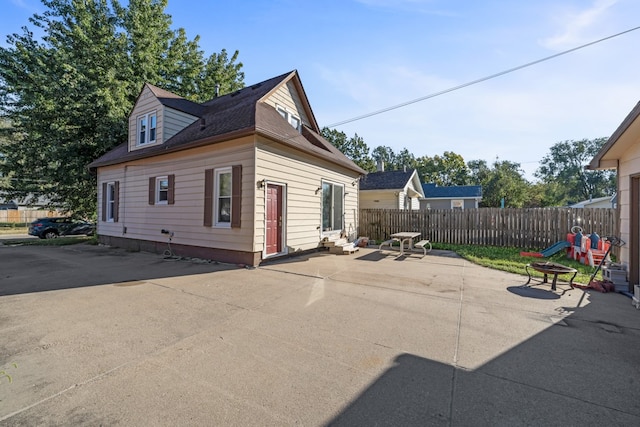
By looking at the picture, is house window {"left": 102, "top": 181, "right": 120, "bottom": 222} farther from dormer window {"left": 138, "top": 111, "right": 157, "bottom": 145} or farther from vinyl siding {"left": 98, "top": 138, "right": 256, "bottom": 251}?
dormer window {"left": 138, "top": 111, "right": 157, "bottom": 145}

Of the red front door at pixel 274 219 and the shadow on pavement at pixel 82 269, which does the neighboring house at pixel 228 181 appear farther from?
the shadow on pavement at pixel 82 269

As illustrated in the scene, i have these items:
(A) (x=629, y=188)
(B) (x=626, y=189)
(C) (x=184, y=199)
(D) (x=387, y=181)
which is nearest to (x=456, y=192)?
(D) (x=387, y=181)

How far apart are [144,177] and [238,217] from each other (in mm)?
5854

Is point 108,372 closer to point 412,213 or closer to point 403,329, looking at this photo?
point 403,329

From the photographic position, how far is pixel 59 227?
18688mm

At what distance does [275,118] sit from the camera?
9570mm

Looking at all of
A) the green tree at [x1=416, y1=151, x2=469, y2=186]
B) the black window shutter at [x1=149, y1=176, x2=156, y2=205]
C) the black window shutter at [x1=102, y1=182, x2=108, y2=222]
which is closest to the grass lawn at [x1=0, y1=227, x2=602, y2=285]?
the black window shutter at [x1=149, y1=176, x2=156, y2=205]

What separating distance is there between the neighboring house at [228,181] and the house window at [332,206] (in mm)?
41

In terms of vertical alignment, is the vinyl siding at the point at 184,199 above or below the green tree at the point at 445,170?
below

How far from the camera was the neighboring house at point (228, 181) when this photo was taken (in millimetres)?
8039

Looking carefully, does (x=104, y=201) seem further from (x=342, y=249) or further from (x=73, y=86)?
(x=342, y=249)

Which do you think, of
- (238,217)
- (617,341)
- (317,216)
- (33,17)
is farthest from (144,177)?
(33,17)

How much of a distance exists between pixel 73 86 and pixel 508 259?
21.2 metres

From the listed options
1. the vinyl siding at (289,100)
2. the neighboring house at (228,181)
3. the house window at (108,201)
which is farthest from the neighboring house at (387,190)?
the house window at (108,201)
